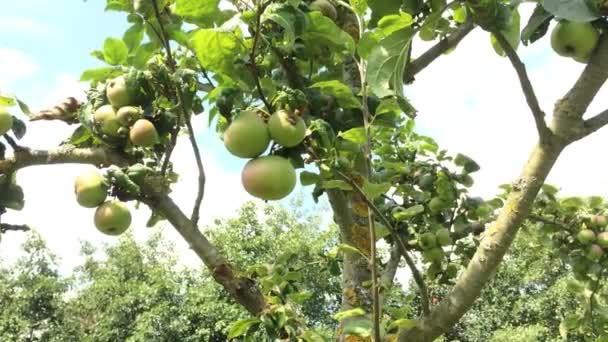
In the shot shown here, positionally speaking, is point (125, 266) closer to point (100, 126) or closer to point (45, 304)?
point (45, 304)

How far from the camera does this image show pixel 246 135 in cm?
121

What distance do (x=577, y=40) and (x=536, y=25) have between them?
4.0 inches

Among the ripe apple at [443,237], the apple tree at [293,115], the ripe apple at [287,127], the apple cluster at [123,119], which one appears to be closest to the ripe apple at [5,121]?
the apple tree at [293,115]

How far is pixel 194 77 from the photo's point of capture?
4.94 feet

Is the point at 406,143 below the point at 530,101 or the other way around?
the other way around

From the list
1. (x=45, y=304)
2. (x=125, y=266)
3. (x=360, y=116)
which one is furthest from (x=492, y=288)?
(x=360, y=116)

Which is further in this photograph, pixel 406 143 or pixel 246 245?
pixel 246 245

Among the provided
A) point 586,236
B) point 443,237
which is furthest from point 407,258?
point 586,236

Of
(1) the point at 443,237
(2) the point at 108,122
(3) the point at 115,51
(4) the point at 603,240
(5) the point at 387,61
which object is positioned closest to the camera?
(5) the point at 387,61

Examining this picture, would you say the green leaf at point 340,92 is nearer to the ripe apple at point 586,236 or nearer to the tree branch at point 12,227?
the tree branch at point 12,227

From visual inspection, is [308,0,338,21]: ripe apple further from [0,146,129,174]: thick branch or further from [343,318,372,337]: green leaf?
[343,318,372,337]: green leaf

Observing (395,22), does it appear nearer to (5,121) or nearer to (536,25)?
(536,25)

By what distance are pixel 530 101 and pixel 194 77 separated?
75 centimetres

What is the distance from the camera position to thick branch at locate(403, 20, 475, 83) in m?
1.70
